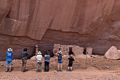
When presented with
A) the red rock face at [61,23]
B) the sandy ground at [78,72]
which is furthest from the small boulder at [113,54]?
the red rock face at [61,23]

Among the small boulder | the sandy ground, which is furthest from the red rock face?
the sandy ground

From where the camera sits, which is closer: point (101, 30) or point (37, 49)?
point (37, 49)

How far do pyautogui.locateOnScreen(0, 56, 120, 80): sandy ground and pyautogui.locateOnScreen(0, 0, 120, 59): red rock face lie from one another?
123 centimetres

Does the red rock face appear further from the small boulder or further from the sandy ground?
the sandy ground

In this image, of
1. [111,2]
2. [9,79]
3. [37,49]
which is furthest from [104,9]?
[9,79]

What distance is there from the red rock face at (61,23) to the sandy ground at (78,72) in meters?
1.23

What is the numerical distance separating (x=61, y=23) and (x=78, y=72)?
3336mm

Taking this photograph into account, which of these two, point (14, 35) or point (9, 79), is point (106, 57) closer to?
point (14, 35)

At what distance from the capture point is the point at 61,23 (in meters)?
17.1

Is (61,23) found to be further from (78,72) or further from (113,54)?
(78,72)

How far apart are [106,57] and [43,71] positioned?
3915 mm

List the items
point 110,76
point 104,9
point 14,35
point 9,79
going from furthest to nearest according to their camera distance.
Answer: point 104,9 < point 14,35 < point 110,76 < point 9,79

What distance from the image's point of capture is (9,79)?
13.1 m

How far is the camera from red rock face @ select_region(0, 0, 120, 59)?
16.2 meters
